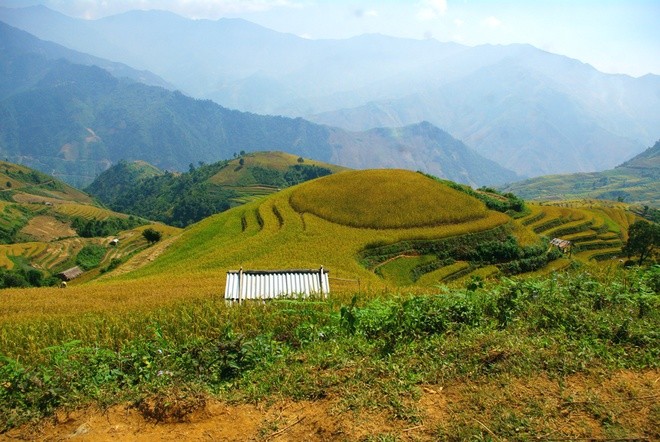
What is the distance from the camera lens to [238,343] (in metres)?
7.49

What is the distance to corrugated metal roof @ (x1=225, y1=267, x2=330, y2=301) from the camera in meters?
14.6

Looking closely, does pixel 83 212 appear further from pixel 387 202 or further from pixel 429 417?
pixel 429 417

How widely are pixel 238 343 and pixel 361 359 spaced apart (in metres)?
2.19

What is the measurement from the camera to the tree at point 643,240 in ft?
156

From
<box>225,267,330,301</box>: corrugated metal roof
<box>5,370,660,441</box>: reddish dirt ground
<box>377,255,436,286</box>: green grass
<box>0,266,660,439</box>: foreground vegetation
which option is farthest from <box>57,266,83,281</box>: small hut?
<box>5,370,660,441</box>: reddish dirt ground

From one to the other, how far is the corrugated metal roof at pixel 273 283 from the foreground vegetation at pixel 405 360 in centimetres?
459

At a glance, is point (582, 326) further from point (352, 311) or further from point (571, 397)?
point (352, 311)

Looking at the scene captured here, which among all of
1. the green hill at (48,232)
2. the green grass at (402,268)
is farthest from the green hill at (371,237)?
the green hill at (48,232)

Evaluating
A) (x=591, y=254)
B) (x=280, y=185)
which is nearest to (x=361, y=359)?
(x=591, y=254)

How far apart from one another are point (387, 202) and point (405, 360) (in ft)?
132

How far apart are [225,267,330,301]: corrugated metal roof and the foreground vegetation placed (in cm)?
459

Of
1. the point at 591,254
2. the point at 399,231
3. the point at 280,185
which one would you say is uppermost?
the point at 280,185

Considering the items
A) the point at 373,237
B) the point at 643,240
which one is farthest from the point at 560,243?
the point at 373,237

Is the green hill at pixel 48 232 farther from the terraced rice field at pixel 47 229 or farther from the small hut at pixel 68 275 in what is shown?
the small hut at pixel 68 275
